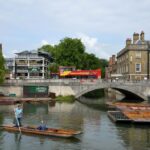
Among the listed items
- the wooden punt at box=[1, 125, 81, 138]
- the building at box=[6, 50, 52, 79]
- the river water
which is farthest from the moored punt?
the building at box=[6, 50, 52, 79]

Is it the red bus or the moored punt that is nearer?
the moored punt

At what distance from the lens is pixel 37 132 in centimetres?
3431

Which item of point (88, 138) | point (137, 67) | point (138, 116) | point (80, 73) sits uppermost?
point (137, 67)

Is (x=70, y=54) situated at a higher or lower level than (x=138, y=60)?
higher

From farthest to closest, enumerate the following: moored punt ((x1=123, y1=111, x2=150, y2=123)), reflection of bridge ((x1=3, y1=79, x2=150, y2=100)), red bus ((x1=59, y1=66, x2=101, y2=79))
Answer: red bus ((x1=59, y1=66, x2=101, y2=79)) → reflection of bridge ((x1=3, y1=79, x2=150, y2=100)) → moored punt ((x1=123, y1=111, x2=150, y2=123))

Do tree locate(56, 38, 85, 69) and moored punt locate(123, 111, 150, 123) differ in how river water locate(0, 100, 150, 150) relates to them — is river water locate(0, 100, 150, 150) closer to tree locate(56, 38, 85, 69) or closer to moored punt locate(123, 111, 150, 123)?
moored punt locate(123, 111, 150, 123)

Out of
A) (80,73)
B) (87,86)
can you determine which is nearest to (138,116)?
(87,86)

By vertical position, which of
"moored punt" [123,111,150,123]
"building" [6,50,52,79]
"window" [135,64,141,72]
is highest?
"building" [6,50,52,79]

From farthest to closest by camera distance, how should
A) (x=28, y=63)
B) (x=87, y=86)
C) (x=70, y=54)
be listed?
(x=28, y=63)
(x=70, y=54)
(x=87, y=86)

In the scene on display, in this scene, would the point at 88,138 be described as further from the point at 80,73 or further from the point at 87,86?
the point at 80,73

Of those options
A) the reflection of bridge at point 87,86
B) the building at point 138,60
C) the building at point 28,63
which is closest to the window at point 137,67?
the building at point 138,60

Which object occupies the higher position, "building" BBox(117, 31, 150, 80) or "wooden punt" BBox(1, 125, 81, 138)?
"building" BBox(117, 31, 150, 80)

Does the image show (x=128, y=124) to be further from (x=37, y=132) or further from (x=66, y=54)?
(x=66, y=54)

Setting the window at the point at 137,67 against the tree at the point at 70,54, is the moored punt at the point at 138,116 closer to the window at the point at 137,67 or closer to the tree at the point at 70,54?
the window at the point at 137,67
